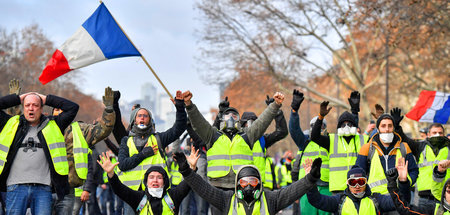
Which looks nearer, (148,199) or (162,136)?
(148,199)

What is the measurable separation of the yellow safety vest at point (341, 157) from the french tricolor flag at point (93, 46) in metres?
3.53

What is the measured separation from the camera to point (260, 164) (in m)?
8.84

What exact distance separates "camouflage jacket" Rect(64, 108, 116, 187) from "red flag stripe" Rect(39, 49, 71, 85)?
64.2 inches

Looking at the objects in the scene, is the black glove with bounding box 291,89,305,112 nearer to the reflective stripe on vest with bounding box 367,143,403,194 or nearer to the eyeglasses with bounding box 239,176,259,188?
the reflective stripe on vest with bounding box 367,143,403,194

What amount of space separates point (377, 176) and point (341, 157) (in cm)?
92

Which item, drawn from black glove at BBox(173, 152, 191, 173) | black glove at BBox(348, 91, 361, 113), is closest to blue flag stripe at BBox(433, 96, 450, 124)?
black glove at BBox(348, 91, 361, 113)

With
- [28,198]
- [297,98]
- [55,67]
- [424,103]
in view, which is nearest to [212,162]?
[297,98]

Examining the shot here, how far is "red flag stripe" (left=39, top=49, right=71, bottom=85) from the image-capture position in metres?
9.88

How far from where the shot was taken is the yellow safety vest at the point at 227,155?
812cm

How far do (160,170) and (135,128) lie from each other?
1277 mm

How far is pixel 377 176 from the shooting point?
826cm

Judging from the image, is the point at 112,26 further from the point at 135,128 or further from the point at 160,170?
the point at 160,170

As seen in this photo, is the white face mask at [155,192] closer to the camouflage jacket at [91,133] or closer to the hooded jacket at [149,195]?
the hooded jacket at [149,195]

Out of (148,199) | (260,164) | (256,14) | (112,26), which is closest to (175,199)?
(148,199)
